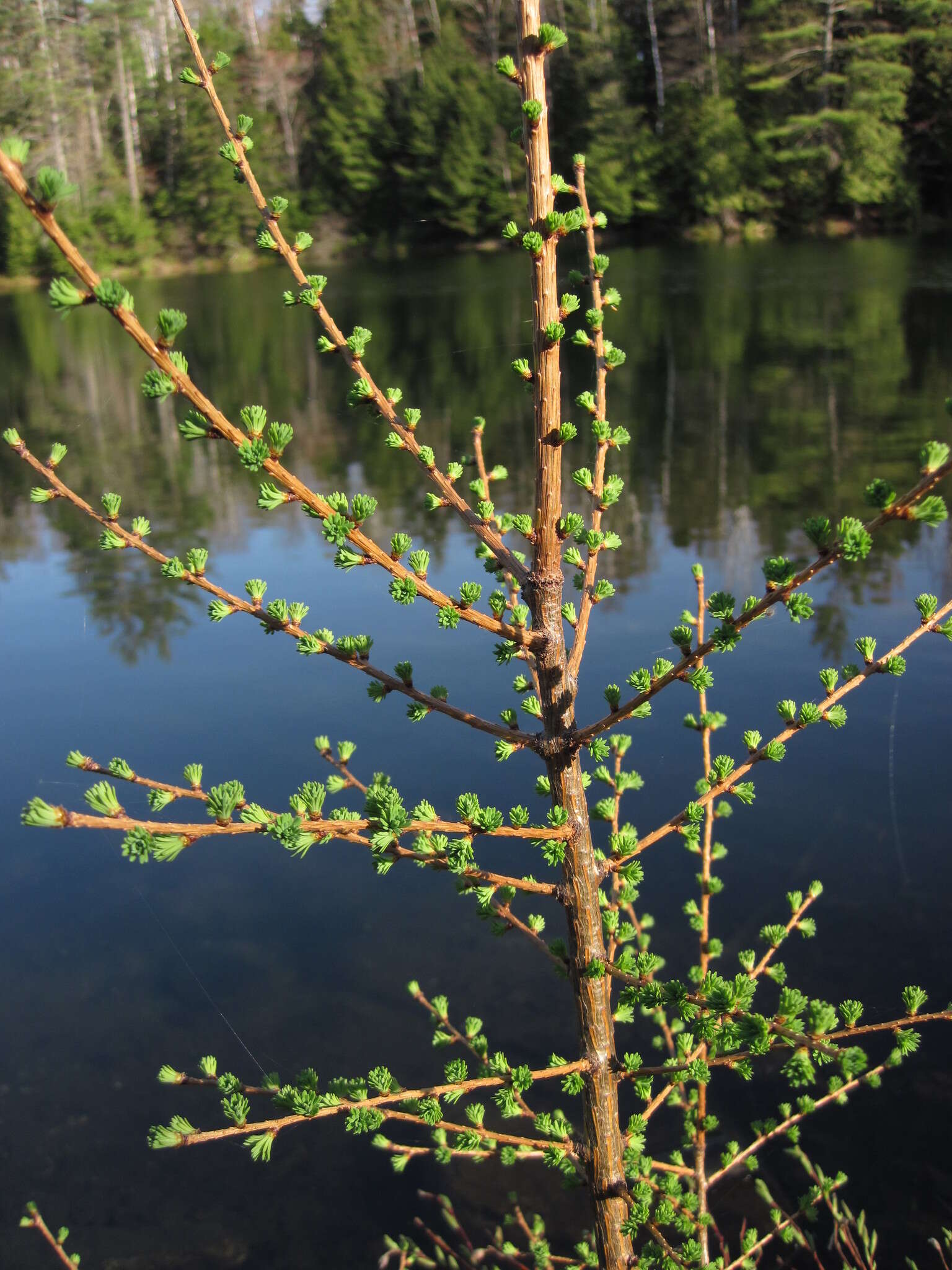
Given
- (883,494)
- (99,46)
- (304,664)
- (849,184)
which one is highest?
(99,46)

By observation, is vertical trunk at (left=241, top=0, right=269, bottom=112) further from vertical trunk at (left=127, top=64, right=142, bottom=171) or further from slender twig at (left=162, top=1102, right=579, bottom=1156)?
slender twig at (left=162, top=1102, right=579, bottom=1156)

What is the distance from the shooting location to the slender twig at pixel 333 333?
3.44ft

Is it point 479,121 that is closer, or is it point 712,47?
point 479,121

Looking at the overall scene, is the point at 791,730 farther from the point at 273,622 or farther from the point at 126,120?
the point at 126,120

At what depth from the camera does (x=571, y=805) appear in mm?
1203

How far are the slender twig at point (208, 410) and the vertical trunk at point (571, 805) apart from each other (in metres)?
0.06

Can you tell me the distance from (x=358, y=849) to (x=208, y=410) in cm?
247

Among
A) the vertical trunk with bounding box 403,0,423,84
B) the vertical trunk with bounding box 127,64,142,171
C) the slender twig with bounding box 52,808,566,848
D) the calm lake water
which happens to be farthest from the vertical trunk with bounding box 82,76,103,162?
the slender twig with bounding box 52,808,566,848

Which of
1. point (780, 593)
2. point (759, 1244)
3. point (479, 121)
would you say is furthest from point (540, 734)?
point (479, 121)

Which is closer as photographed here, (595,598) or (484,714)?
(595,598)

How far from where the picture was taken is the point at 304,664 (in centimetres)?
429

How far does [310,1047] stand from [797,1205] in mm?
1125

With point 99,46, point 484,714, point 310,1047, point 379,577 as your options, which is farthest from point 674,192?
point 310,1047

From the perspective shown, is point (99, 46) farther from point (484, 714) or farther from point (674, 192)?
point (484, 714)
